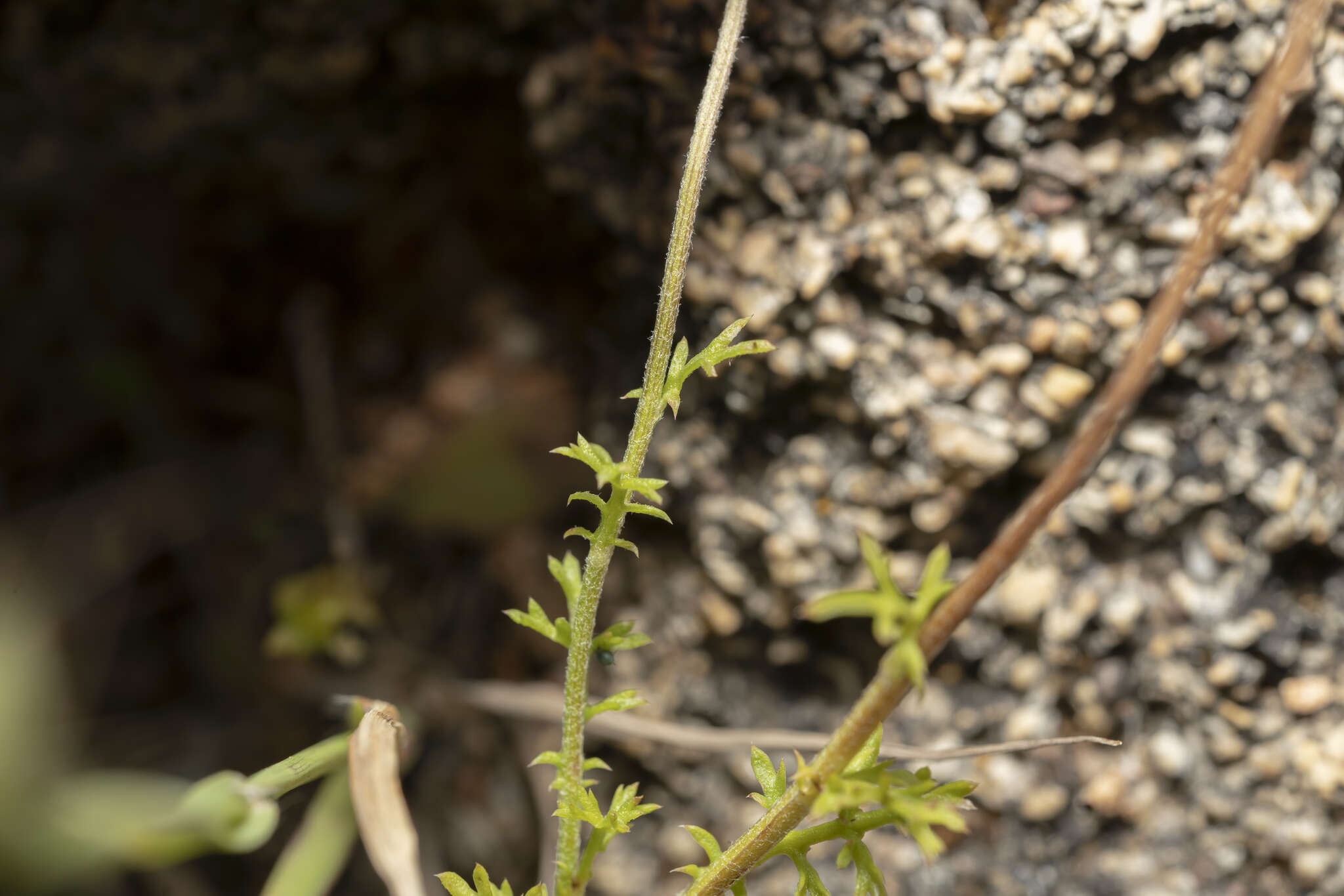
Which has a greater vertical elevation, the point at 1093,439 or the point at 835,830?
the point at 1093,439

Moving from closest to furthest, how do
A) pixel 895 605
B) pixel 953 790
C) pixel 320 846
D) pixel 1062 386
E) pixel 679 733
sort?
pixel 895 605 → pixel 953 790 → pixel 320 846 → pixel 1062 386 → pixel 679 733

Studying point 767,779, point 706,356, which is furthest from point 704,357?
point 767,779

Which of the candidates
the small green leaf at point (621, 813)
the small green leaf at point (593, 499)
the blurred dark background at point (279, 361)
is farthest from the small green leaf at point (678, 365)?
the blurred dark background at point (279, 361)

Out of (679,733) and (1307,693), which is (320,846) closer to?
(679,733)

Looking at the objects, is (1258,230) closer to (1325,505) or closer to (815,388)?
(1325,505)

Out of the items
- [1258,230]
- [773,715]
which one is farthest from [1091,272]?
[773,715]

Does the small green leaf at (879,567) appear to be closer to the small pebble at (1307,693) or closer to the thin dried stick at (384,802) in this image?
the thin dried stick at (384,802)

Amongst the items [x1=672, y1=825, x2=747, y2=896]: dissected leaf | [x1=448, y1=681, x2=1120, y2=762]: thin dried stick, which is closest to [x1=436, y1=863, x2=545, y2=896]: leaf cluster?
[x1=672, y1=825, x2=747, y2=896]: dissected leaf
